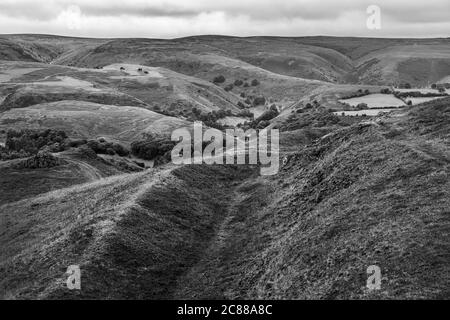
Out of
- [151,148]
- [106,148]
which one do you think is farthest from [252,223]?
[151,148]

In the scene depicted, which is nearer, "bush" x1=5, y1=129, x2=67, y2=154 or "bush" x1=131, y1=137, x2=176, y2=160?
"bush" x1=131, y1=137, x2=176, y2=160

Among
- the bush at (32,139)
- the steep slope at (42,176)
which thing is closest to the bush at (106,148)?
the bush at (32,139)

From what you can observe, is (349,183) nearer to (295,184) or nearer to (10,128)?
(295,184)

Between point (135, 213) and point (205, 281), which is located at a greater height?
point (135, 213)

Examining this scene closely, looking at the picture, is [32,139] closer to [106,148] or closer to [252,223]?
[106,148]

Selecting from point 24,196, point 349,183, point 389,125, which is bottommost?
point 24,196

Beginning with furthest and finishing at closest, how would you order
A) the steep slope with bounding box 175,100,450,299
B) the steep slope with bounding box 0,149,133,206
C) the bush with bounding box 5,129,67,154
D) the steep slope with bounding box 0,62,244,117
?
1. the steep slope with bounding box 0,62,244,117
2. the bush with bounding box 5,129,67,154
3. the steep slope with bounding box 0,149,133,206
4. the steep slope with bounding box 175,100,450,299

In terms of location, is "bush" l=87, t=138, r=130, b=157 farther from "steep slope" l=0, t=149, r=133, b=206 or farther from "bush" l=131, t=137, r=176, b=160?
"steep slope" l=0, t=149, r=133, b=206

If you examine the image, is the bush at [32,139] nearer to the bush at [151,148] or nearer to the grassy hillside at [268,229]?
the bush at [151,148]

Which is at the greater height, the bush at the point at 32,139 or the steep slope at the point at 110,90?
the steep slope at the point at 110,90

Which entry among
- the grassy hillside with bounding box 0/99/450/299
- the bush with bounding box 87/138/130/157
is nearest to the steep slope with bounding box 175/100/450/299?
the grassy hillside with bounding box 0/99/450/299
